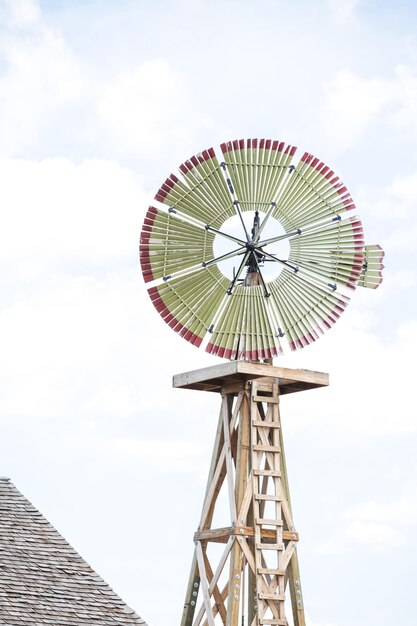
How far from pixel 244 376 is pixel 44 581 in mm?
4838

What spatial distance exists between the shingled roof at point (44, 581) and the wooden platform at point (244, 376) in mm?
3489

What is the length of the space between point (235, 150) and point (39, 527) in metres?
6.94

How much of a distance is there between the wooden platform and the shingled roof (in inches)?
137

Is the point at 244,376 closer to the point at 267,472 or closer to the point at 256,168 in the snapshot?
the point at 267,472

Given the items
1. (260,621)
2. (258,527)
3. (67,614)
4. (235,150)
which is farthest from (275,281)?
(67,614)

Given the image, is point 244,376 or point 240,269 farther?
point 240,269

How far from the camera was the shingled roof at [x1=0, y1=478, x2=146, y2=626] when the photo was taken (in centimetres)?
1709

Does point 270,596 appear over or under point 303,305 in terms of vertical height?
under

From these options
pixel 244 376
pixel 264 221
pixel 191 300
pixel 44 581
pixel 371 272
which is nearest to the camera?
pixel 44 581

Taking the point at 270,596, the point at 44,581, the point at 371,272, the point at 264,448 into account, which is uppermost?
the point at 371,272

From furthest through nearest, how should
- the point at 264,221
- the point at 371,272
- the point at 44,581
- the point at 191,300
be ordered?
the point at 371,272
the point at 264,221
the point at 191,300
the point at 44,581

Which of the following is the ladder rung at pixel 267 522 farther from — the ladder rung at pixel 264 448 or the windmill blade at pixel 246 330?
the windmill blade at pixel 246 330

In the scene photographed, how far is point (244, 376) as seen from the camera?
20734mm

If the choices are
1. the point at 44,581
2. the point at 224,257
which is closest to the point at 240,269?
the point at 224,257
